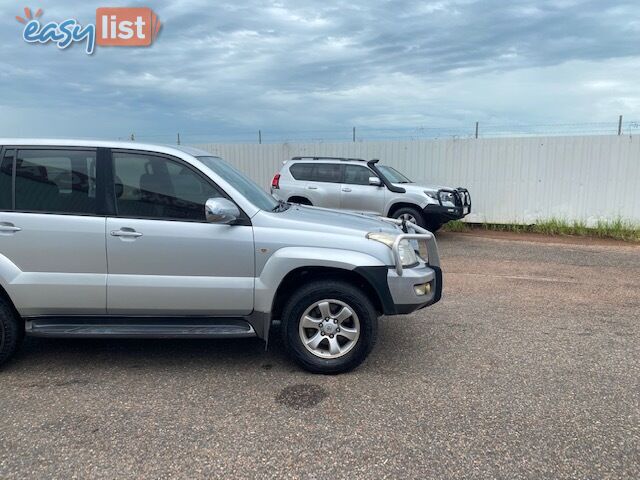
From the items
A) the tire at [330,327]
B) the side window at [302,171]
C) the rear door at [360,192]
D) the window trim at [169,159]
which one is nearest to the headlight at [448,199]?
the rear door at [360,192]

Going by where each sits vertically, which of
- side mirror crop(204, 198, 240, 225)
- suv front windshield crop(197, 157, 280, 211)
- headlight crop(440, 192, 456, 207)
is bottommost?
headlight crop(440, 192, 456, 207)

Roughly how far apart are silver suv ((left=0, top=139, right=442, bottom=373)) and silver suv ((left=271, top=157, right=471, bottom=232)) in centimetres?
714

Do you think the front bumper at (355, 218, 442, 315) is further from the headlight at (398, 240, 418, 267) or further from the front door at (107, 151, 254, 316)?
the front door at (107, 151, 254, 316)

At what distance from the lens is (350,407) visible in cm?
360

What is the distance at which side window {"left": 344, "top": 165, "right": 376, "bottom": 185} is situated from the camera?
37.7 feet

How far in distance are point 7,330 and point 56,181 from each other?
121 cm

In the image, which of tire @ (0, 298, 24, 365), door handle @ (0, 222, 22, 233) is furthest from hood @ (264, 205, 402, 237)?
tire @ (0, 298, 24, 365)

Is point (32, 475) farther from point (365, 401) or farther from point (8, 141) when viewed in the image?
point (8, 141)

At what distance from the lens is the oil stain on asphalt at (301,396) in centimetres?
366

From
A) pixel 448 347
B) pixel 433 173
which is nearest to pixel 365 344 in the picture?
pixel 448 347

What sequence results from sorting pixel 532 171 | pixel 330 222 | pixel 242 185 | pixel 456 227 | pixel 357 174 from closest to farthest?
pixel 330 222 → pixel 242 185 → pixel 357 174 → pixel 532 171 → pixel 456 227

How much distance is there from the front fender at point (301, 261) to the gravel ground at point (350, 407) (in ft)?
2.51

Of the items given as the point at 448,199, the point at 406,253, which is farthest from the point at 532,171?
the point at 406,253

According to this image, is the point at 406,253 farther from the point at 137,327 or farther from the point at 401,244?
the point at 137,327
